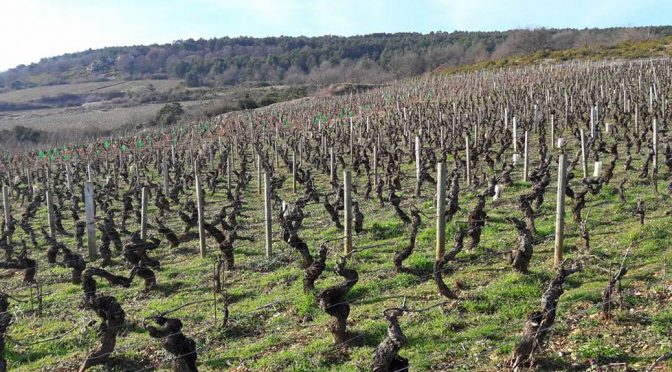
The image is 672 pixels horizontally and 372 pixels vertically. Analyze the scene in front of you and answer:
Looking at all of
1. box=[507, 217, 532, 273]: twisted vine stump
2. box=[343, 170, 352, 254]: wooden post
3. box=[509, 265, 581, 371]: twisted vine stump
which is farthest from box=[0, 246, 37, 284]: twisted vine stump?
box=[509, 265, 581, 371]: twisted vine stump

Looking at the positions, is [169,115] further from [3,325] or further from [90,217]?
[3,325]

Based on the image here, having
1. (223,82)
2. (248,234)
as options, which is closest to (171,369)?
(248,234)

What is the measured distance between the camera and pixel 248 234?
14.2 meters

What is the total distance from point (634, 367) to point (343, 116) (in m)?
30.9

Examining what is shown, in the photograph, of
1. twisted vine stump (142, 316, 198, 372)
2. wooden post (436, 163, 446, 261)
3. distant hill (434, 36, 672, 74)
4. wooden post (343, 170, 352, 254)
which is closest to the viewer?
twisted vine stump (142, 316, 198, 372)

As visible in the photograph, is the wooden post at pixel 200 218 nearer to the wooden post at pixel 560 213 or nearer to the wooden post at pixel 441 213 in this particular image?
the wooden post at pixel 441 213

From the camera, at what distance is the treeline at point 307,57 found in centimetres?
8031

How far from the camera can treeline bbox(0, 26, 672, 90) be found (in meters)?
80.3

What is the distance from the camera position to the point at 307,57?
371 feet

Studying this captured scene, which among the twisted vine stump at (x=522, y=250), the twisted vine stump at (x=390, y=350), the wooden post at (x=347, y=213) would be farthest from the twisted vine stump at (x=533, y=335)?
the wooden post at (x=347, y=213)

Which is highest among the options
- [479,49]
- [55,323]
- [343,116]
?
[479,49]

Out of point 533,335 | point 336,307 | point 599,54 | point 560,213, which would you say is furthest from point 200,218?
point 599,54

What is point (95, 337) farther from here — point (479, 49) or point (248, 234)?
point (479, 49)

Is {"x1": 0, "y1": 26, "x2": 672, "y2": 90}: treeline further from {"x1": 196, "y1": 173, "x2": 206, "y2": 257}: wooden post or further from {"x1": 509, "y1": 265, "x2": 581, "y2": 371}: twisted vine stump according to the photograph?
{"x1": 509, "y1": 265, "x2": 581, "y2": 371}: twisted vine stump
